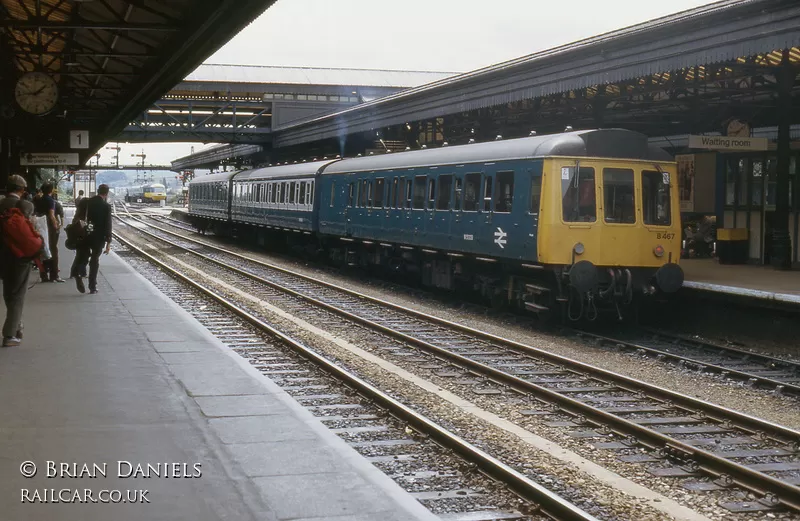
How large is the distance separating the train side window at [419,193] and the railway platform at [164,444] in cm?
880

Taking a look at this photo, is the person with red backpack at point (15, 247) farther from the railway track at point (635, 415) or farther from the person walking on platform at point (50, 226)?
the person walking on platform at point (50, 226)

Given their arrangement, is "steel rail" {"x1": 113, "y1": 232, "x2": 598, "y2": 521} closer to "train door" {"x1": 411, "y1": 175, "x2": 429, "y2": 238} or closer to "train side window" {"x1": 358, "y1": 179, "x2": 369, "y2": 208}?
"train door" {"x1": 411, "y1": 175, "x2": 429, "y2": 238}

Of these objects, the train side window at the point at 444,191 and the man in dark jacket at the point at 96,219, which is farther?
the train side window at the point at 444,191

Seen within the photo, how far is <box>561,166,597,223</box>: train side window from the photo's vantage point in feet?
47.1

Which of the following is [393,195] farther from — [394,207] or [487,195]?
[487,195]

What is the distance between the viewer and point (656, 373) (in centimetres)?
1170

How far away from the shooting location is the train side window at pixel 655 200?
1498 cm

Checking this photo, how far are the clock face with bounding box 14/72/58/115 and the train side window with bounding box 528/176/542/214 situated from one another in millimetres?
8703

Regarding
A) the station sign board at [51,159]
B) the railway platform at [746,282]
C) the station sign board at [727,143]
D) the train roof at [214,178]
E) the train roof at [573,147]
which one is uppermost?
the train roof at [214,178]

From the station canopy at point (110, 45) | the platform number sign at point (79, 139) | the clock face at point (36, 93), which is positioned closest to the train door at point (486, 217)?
the station canopy at point (110, 45)

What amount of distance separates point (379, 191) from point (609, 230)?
27.7 feet

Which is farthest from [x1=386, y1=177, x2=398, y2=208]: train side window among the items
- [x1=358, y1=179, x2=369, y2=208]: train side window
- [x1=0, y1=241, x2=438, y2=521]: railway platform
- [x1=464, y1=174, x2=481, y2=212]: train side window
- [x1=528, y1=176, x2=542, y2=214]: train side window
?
[x1=0, y1=241, x2=438, y2=521]: railway platform

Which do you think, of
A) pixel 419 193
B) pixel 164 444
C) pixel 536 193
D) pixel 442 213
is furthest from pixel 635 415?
pixel 419 193

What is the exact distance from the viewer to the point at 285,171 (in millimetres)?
32031
